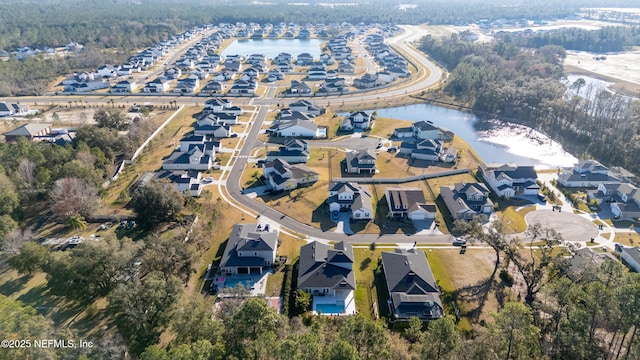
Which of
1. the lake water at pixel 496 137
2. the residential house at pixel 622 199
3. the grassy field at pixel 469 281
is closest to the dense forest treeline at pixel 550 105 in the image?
the lake water at pixel 496 137

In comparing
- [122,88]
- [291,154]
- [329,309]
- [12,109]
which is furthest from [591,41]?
[12,109]

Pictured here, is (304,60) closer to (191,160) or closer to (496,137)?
(496,137)

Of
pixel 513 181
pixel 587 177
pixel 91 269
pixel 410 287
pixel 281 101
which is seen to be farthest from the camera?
pixel 281 101

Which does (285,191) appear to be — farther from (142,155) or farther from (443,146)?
(443,146)

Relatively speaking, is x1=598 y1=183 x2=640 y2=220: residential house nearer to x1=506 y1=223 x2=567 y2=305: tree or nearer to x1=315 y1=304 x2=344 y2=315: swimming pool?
x1=506 y1=223 x2=567 y2=305: tree

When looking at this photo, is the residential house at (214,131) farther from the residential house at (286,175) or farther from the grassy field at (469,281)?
the grassy field at (469,281)

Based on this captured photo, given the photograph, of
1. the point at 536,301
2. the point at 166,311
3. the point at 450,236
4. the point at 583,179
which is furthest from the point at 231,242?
the point at 583,179
